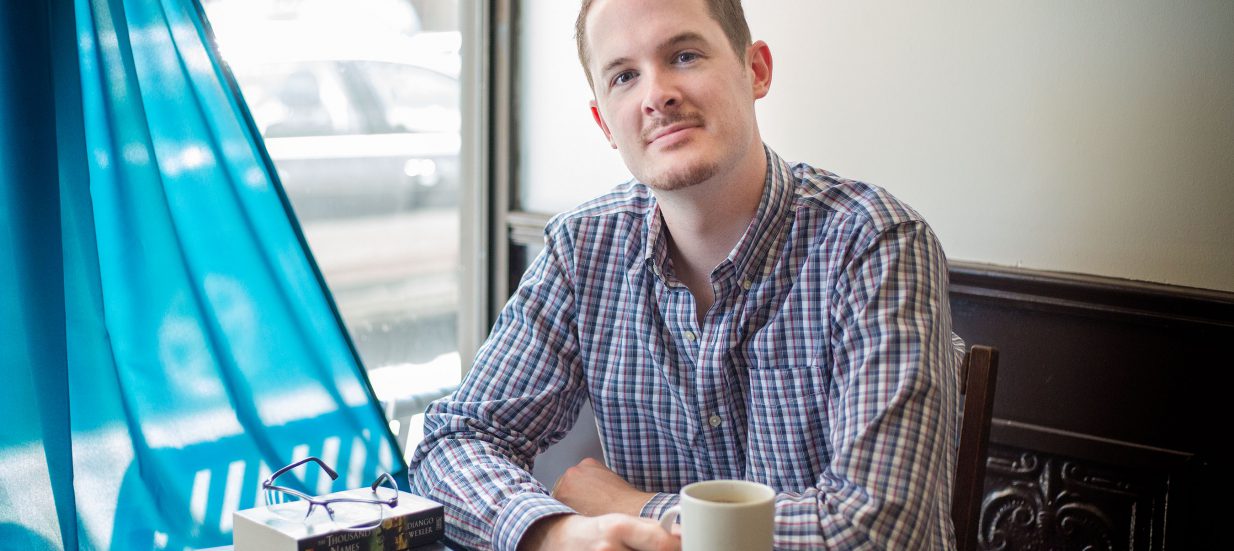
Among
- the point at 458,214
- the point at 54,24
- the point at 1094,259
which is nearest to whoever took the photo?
the point at 54,24

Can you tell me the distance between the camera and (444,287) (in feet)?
8.34

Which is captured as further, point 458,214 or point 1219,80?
point 458,214

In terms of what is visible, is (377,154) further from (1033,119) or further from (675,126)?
(1033,119)

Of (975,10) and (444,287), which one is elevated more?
(975,10)

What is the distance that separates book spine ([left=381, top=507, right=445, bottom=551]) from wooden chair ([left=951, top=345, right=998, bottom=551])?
0.69 m

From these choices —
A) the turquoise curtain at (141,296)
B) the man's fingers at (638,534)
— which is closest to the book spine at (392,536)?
the man's fingers at (638,534)

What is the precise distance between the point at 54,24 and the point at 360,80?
0.91 meters

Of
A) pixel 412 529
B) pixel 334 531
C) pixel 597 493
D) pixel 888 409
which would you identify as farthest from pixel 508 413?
pixel 888 409

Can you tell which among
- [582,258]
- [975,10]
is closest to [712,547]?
[582,258]

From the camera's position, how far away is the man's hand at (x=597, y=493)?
53.3 inches

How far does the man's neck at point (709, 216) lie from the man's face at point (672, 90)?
0.03 meters

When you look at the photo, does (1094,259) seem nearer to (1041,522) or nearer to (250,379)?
(1041,522)

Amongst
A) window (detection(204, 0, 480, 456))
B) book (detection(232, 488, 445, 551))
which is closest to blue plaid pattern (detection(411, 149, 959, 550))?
book (detection(232, 488, 445, 551))

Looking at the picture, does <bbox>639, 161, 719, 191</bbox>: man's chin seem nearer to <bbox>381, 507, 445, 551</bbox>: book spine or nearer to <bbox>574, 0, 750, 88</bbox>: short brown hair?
<bbox>574, 0, 750, 88</bbox>: short brown hair
